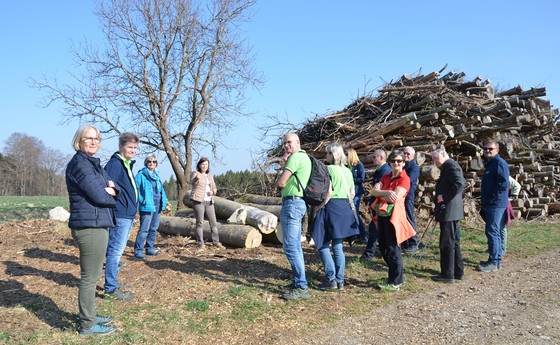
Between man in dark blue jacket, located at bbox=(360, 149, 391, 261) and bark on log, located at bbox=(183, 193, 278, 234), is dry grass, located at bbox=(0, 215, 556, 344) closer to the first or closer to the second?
man in dark blue jacket, located at bbox=(360, 149, 391, 261)

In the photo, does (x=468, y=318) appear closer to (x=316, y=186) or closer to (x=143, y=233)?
(x=316, y=186)

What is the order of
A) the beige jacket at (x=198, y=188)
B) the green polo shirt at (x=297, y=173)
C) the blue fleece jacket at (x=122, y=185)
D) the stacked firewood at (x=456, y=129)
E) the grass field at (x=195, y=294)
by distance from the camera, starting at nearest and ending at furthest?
the grass field at (x=195, y=294) < the green polo shirt at (x=297, y=173) < the blue fleece jacket at (x=122, y=185) < the beige jacket at (x=198, y=188) < the stacked firewood at (x=456, y=129)

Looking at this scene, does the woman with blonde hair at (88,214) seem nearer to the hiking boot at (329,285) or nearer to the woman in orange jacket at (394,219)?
the hiking boot at (329,285)

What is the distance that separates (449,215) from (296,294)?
98.6 inches

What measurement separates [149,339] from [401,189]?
3405 mm

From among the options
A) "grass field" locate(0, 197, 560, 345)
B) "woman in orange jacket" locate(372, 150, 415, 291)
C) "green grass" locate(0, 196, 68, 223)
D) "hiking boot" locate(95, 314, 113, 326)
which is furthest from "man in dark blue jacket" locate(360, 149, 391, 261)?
"green grass" locate(0, 196, 68, 223)

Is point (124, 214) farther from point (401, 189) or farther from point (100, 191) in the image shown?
point (401, 189)

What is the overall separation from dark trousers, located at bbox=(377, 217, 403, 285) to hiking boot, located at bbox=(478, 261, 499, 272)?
1923 mm

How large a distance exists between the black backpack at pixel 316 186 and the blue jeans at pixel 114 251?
226 centimetres

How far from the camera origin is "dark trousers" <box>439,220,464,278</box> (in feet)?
19.7

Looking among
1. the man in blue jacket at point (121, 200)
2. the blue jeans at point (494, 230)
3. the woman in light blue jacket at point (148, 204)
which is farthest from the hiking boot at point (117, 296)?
the blue jeans at point (494, 230)

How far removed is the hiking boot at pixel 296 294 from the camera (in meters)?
5.18

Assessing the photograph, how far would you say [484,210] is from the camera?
6.99 metres

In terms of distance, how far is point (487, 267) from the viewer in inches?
267
